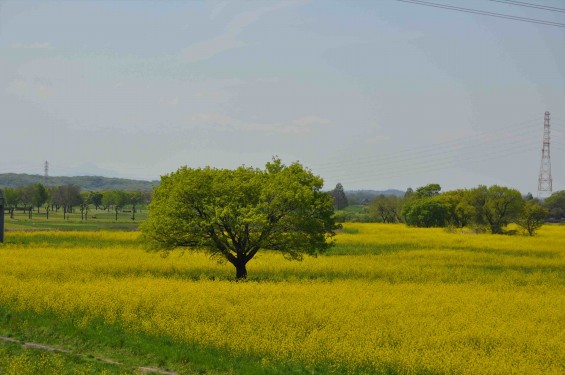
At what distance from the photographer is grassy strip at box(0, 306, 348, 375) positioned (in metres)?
19.3

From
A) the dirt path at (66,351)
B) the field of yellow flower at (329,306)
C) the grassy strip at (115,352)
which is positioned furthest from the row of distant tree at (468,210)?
the dirt path at (66,351)

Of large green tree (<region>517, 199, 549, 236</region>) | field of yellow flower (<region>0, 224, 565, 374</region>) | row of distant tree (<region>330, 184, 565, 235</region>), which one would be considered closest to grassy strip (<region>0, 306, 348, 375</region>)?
field of yellow flower (<region>0, 224, 565, 374</region>)

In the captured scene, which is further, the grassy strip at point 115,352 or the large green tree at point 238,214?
the large green tree at point 238,214

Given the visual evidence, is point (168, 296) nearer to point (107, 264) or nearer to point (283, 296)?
point (283, 296)

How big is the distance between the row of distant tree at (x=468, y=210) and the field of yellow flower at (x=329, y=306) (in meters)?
30.8

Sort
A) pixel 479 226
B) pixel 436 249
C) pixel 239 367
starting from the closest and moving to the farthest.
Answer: pixel 239 367 < pixel 436 249 < pixel 479 226

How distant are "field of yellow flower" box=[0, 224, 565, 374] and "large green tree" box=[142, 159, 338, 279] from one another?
8.44 feet

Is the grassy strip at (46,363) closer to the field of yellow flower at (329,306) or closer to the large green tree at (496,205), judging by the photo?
the field of yellow flower at (329,306)

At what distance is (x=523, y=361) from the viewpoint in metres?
20.5

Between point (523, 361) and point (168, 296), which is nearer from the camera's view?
point (523, 361)

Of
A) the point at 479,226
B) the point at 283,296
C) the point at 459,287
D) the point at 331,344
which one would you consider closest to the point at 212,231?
the point at 283,296

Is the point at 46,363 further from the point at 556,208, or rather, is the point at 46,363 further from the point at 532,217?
the point at 556,208

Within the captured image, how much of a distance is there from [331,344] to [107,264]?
28756 mm

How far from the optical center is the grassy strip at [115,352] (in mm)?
19281
